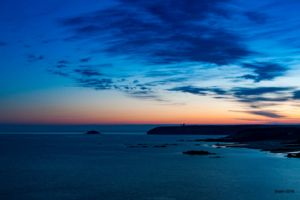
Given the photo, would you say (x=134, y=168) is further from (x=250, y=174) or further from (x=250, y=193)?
(x=250, y=193)

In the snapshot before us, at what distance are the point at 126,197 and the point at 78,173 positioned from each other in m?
21.8

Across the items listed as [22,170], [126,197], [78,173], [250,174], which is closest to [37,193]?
[126,197]

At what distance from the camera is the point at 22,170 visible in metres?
62.0

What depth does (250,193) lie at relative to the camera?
130 feet

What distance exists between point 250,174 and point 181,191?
17434mm

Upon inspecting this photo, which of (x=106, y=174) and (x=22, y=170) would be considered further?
(x=22, y=170)

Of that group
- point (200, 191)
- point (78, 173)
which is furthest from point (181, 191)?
point (78, 173)

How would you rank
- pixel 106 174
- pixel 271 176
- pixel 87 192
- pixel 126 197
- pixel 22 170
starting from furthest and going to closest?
pixel 22 170 < pixel 106 174 < pixel 271 176 < pixel 87 192 < pixel 126 197

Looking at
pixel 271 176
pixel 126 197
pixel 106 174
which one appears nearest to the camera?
pixel 126 197

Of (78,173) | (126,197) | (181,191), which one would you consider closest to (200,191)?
(181,191)

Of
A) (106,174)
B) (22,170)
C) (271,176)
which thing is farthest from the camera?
(22,170)

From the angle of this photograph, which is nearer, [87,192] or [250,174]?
[87,192]

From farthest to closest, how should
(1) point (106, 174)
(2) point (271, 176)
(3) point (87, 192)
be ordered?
(1) point (106, 174), (2) point (271, 176), (3) point (87, 192)

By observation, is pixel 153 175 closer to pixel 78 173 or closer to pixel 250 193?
pixel 78 173
